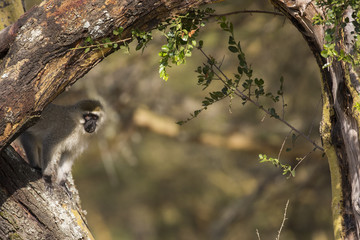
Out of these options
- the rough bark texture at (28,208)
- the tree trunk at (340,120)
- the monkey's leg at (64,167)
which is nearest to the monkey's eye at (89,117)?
the monkey's leg at (64,167)

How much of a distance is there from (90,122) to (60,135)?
1.25 ft

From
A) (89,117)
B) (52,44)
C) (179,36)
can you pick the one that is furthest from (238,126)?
(52,44)

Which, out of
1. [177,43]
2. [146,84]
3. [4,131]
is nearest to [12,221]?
[4,131]

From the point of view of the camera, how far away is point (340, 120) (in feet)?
11.0

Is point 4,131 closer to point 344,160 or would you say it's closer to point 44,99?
point 44,99

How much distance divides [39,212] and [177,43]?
1.43 meters

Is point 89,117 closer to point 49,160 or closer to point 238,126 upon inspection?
point 49,160

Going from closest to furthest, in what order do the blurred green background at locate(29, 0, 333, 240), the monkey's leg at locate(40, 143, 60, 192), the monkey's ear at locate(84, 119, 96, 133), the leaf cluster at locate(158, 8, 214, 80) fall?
1. the leaf cluster at locate(158, 8, 214, 80)
2. the monkey's leg at locate(40, 143, 60, 192)
3. the monkey's ear at locate(84, 119, 96, 133)
4. the blurred green background at locate(29, 0, 333, 240)

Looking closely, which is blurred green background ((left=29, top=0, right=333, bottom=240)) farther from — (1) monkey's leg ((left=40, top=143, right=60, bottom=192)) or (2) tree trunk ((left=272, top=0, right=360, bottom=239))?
(2) tree trunk ((left=272, top=0, right=360, bottom=239))

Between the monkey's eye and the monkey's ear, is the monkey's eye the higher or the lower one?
the higher one

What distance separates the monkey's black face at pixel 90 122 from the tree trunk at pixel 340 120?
2545 millimetres

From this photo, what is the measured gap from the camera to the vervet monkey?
4.78 meters

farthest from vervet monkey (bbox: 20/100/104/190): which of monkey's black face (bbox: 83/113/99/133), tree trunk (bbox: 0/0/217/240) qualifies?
tree trunk (bbox: 0/0/217/240)

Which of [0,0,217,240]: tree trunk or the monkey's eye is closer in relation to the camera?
[0,0,217,240]: tree trunk
